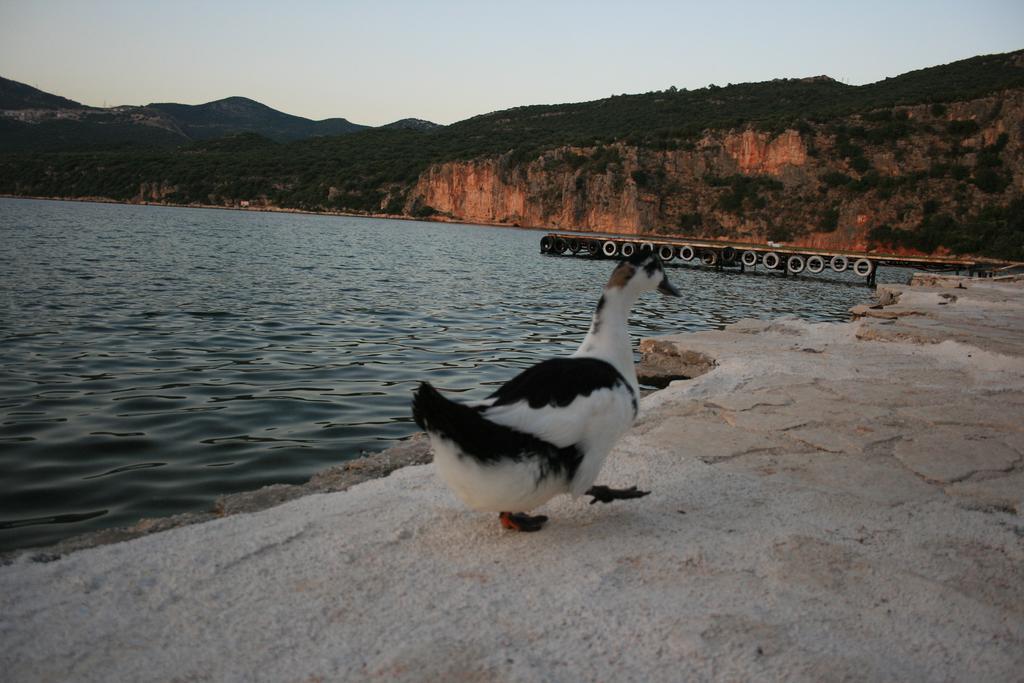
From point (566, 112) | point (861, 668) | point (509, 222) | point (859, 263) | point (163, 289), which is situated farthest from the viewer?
point (566, 112)

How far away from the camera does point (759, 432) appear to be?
4.48 m

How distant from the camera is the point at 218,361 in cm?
859

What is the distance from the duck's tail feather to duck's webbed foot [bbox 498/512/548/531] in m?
0.49

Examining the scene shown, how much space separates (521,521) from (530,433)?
1.90 ft

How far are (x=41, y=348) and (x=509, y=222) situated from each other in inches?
3458

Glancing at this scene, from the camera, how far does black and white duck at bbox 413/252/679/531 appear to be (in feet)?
8.41

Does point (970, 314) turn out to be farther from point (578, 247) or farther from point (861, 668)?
point (578, 247)

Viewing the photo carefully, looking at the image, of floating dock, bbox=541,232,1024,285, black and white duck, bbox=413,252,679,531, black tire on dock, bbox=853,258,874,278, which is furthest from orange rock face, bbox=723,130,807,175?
black and white duck, bbox=413,252,679,531

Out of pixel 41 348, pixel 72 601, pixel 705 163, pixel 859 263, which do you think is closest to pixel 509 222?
pixel 705 163

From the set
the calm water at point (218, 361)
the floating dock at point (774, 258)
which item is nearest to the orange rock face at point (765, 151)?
the floating dock at point (774, 258)

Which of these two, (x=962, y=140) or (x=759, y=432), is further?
(x=962, y=140)

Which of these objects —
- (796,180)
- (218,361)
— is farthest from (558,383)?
(796,180)

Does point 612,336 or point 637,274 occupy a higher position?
point 637,274

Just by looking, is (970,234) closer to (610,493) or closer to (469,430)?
(610,493)
